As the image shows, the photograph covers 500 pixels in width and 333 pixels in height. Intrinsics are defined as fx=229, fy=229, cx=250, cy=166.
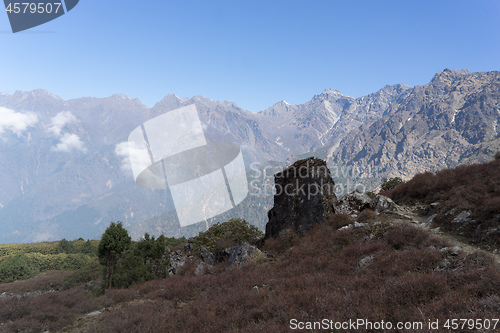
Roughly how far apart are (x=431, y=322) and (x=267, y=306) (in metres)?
4.69

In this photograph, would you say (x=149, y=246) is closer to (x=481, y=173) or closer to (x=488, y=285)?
(x=488, y=285)

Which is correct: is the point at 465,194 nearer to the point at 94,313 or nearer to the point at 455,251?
the point at 455,251

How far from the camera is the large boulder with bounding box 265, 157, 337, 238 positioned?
21188 millimetres

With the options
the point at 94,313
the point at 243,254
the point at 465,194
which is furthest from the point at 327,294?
the point at 465,194

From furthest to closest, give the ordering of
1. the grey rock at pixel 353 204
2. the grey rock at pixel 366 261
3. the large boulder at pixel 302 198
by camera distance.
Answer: the grey rock at pixel 353 204, the large boulder at pixel 302 198, the grey rock at pixel 366 261

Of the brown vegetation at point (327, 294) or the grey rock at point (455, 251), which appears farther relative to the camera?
the grey rock at point (455, 251)

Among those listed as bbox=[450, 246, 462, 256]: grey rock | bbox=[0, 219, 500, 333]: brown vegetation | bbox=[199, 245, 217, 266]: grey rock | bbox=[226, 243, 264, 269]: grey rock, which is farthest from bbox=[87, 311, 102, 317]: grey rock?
bbox=[450, 246, 462, 256]: grey rock

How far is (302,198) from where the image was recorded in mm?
22266

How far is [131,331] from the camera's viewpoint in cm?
854

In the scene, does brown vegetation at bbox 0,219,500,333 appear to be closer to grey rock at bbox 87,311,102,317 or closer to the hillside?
the hillside

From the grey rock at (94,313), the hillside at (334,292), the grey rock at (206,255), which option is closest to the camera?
the hillside at (334,292)

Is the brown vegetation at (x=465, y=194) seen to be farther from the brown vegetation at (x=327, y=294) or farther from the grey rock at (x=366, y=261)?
the grey rock at (x=366, y=261)

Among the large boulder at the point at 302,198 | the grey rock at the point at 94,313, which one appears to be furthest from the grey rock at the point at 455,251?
the grey rock at the point at 94,313

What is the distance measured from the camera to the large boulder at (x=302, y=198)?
21188 millimetres
